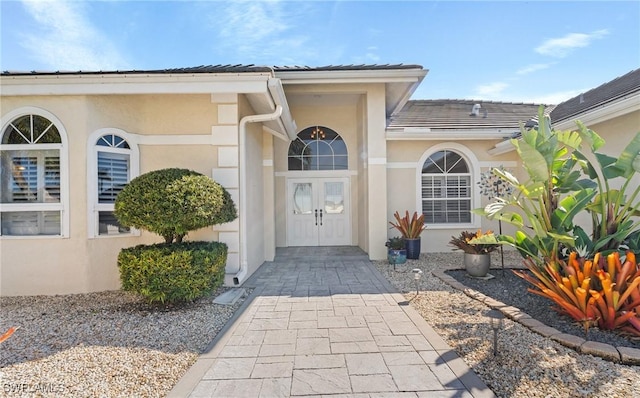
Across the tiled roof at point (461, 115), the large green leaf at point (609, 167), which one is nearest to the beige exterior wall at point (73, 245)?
the tiled roof at point (461, 115)

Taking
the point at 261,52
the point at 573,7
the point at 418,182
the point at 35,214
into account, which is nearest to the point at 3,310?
the point at 35,214

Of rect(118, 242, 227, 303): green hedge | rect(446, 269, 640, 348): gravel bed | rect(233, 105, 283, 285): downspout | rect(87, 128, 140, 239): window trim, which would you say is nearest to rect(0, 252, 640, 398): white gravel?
rect(118, 242, 227, 303): green hedge

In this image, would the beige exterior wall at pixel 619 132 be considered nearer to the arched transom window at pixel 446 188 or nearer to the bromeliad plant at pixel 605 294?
the arched transom window at pixel 446 188

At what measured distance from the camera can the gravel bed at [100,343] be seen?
284 cm

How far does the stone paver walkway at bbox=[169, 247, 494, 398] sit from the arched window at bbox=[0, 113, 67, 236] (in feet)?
13.1

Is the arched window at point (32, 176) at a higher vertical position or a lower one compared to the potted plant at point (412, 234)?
higher

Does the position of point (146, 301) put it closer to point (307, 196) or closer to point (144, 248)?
point (144, 248)

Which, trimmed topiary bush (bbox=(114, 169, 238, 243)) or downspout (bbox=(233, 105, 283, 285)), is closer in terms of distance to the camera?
trimmed topiary bush (bbox=(114, 169, 238, 243))

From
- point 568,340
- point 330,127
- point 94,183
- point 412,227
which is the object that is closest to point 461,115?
point 330,127

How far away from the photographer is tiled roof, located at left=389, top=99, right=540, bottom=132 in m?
10.1

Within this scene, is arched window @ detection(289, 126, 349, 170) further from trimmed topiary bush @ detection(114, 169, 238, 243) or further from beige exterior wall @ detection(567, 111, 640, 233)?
beige exterior wall @ detection(567, 111, 640, 233)

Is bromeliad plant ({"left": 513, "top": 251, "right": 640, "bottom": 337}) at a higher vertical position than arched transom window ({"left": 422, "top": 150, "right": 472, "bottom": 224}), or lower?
lower

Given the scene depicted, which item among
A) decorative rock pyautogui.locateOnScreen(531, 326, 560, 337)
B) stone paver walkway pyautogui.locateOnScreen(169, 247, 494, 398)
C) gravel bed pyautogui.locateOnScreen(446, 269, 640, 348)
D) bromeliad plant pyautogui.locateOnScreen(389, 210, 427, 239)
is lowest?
stone paver walkway pyautogui.locateOnScreen(169, 247, 494, 398)

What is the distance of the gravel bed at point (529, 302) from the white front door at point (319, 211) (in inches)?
184
